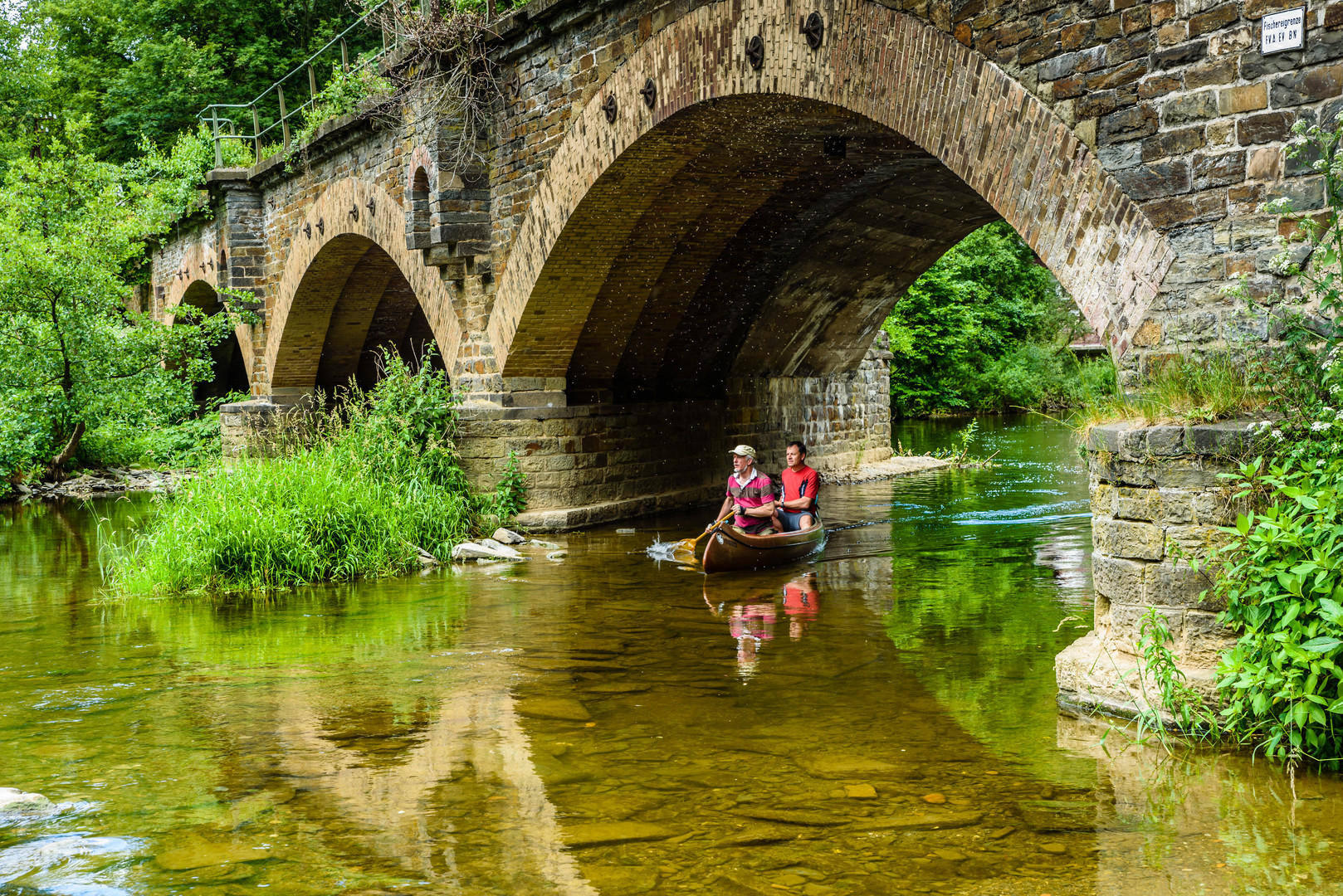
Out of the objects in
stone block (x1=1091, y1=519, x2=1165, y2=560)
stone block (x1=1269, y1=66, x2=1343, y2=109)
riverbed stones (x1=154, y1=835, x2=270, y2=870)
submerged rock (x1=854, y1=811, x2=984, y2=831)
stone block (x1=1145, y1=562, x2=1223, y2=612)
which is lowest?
submerged rock (x1=854, y1=811, x2=984, y2=831)

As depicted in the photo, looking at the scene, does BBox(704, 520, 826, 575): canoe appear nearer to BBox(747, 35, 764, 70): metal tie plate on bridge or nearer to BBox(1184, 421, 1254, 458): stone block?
BBox(747, 35, 764, 70): metal tie plate on bridge

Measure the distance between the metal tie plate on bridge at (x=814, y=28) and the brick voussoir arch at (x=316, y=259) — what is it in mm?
6218

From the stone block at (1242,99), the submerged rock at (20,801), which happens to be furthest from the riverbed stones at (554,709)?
the stone block at (1242,99)

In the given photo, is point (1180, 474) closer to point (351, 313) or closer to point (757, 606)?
point (757, 606)

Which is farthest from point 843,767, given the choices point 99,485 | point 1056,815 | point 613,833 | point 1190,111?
point 99,485

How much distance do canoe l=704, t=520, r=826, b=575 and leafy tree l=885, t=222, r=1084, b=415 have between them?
24.3 meters

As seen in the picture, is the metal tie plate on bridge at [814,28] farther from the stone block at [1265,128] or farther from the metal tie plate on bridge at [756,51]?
the stone block at [1265,128]

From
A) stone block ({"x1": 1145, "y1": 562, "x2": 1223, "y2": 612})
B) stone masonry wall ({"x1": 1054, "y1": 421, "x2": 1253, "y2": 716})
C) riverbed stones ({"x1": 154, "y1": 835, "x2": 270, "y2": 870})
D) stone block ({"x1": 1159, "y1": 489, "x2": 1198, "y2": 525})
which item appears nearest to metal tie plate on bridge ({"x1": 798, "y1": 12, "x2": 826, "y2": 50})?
stone masonry wall ({"x1": 1054, "y1": 421, "x2": 1253, "y2": 716})

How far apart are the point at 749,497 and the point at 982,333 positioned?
94.2ft

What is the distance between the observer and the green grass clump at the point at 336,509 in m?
10.0

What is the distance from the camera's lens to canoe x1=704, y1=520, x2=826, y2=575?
9.98 metres

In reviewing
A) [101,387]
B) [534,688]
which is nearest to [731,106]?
[534,688]

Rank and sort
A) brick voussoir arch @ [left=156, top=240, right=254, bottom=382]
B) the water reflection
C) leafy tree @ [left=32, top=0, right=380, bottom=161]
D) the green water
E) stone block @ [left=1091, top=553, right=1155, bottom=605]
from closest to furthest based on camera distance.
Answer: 1. the green water
2. stone block @ [left=1091, top=553, right=1155, bottom=605]
3. the water reflection
4. brick voussoir arch @ [left=156, top=240, right=254, bottom=382]
5. leafy tree @ [left=32, top=0, right=380, bottom=161]

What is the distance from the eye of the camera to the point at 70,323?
17.7 m
